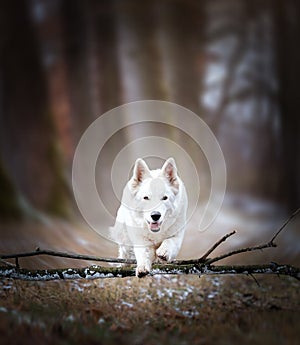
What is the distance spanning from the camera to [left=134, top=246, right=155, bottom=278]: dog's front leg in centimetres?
121

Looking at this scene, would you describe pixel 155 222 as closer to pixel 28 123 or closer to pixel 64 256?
pixel 64 256

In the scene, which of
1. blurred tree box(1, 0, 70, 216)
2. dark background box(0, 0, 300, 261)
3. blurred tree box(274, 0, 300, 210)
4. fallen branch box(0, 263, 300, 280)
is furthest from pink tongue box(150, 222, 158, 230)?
blurred tree box(274, 0, 300, 210)

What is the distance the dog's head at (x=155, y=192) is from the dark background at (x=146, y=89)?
23cm

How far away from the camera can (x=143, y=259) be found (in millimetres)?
1237

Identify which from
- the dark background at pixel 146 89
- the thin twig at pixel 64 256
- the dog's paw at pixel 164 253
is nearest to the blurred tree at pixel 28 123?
the dark background at pixel 146 89

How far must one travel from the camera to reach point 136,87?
2125mm

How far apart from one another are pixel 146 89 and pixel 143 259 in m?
1.05

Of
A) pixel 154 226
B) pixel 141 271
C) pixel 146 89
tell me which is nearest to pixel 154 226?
pixel 154 226

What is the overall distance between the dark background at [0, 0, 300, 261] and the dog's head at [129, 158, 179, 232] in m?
0.23

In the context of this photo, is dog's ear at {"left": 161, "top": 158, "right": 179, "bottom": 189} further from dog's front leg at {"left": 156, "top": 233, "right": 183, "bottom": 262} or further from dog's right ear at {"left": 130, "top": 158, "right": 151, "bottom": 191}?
dog's front leg at {"left": 156, "top": 233, "right": 183, "bottom": 262}

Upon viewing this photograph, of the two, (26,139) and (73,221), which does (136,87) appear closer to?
(26,139)

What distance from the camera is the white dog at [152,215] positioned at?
1.28 meters

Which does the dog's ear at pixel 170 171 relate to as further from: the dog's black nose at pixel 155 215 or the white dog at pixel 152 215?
the dog's black nose at pixel 155 215

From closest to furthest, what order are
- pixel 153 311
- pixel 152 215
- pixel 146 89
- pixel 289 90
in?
pixel 153 311 → pixel 152 215 → pixel 289 90 → pixel 146 89
